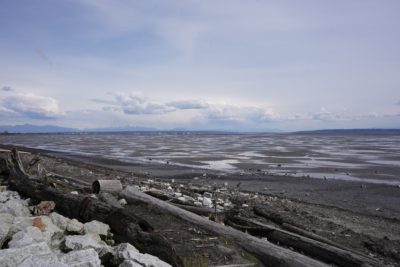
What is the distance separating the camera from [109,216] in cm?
824

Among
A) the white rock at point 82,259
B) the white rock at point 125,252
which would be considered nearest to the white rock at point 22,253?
the white rock at point 82,259

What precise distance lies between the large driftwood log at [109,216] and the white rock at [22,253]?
170 cm

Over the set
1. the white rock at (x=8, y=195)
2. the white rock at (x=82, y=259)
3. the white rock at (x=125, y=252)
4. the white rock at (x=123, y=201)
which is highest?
the white rock at (x=82, y=259)

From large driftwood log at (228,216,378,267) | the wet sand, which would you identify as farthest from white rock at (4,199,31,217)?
the wet sand

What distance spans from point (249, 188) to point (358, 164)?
14.8m

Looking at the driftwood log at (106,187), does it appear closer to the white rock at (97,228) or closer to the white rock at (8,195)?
the white rock at (8,195)

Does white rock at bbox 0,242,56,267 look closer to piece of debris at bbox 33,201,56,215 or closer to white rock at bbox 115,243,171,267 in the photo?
white rock at bbox 115,243,171,267

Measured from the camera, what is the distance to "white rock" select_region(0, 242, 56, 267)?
5.39 metres

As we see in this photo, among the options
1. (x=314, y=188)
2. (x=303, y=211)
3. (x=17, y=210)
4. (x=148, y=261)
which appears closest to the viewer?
(x=148, y=261)

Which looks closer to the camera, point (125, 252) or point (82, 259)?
point (82, 259)

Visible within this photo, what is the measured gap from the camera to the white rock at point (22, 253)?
539cm

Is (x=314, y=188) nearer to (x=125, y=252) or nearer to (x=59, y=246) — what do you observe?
(x=125, y=252)

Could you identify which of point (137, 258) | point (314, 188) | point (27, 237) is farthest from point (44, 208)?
point (314, 188)

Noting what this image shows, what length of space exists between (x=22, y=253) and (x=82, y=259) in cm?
85
